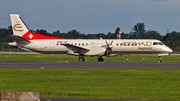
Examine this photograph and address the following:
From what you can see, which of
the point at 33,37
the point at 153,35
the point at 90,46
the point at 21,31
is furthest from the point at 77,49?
the point at 153,35

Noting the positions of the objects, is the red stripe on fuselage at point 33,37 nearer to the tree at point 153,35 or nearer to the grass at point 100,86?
the grass at point 100,86

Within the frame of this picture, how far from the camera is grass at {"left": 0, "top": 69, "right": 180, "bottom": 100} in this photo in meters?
22.3

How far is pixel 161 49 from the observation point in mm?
65000

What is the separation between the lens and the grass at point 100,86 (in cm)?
2234

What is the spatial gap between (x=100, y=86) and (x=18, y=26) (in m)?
44.3

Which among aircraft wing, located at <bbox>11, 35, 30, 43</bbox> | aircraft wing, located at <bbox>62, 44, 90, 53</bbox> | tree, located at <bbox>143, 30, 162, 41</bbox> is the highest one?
tree, located at <bbox>143, 30, 162, 41</bbox>

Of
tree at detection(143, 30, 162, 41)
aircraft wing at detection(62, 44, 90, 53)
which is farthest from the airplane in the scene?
tree at detection(143, 30, 162, 41)

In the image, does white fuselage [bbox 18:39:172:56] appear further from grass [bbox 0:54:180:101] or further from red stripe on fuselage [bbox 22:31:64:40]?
grass [bbox 0:54:180:101]

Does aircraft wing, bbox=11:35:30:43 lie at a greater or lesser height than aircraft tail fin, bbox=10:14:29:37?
lesser

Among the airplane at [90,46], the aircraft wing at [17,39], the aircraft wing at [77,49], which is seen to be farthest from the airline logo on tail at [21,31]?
the aircraft wing at [77,49]

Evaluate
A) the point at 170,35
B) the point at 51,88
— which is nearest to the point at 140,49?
the point at 51,88

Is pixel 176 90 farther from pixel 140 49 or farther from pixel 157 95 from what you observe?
pixel 140 49

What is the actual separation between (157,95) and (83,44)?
144ft

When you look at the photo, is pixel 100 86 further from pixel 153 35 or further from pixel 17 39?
pixel 153 35
